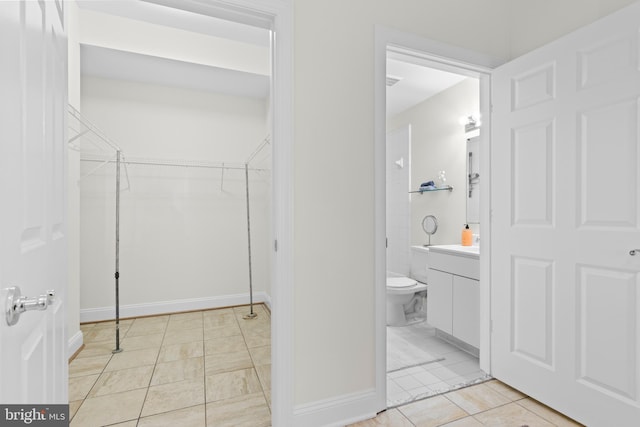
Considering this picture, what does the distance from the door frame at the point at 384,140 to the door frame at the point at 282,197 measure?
0.49m

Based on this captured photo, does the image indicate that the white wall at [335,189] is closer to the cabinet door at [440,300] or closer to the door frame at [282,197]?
the door frame at [282,197]

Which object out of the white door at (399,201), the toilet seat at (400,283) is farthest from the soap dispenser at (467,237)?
the white door at (399,201)

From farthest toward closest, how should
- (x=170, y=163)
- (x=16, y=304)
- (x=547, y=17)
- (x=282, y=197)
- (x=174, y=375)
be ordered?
1. (x=170, y=163)
2. (x=174, y=375)
3. (x=547, y=17)
4. (x=282, y=197)
5. (x=16, y=304)

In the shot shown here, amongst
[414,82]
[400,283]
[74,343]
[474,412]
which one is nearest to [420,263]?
[400,283]

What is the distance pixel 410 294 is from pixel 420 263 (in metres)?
0.38

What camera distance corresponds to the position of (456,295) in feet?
8.20

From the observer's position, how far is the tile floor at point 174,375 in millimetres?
1750

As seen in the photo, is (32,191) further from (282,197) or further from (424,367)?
(424,367)

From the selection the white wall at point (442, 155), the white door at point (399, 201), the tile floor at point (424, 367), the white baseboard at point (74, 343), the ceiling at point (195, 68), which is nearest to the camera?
the tile floor at point (424, 367)

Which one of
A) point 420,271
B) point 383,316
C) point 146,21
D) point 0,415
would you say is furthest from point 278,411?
point 146,21

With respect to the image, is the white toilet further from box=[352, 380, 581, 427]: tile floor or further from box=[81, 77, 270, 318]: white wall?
box=[81, 77, 270, 318]: white wall

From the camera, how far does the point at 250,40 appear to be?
3.18 meters

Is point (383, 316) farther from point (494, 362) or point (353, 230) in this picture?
point (494, 362)

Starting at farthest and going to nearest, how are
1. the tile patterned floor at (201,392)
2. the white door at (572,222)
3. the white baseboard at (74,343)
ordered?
the white baseboard at (74,343), the tile patterned floor at (201,392), the white door at (572,222)
